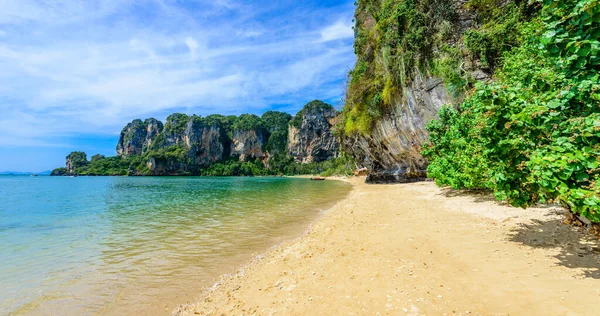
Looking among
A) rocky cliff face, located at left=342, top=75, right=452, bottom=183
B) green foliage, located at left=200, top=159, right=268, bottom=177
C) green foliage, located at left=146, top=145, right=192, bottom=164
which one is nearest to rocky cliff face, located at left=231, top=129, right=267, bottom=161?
green foliage, located at left=200, top=159, right=268, bottom=177

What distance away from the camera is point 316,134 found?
477ft

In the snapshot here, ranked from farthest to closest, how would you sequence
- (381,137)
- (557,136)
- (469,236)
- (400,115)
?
(381,137) < (400,115) < (469,236) < (557,136)

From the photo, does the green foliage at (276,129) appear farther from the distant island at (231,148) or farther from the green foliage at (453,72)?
the green foliage at (453,72)

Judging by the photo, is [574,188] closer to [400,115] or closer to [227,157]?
[400,115]

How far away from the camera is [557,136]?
14.8ft

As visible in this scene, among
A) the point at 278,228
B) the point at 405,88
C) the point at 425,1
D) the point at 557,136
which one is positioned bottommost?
the point at 278,228

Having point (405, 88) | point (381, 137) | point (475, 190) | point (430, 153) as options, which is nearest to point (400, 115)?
point (405, 88)

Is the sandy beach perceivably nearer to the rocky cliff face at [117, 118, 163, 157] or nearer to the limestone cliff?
the limestone cliff

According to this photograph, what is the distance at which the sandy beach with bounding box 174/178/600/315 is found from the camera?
3902mm

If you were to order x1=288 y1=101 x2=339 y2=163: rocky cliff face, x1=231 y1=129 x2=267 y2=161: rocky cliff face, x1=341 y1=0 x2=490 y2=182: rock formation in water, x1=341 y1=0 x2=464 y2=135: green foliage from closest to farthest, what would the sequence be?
x1=341 y1=0 x2=490 y2=182: rock formation in water → x1=341 y1=0 x2=464 y2=135: green foliage → x1=288 y1=101 x2=339 y2=163: rocky cliff face → x1=231 y1=129 x2=267 y2=161: rocky cliff face

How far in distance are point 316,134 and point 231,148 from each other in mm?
57232

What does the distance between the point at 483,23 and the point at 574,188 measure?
21.3m

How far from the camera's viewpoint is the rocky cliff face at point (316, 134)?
14450 centimetres

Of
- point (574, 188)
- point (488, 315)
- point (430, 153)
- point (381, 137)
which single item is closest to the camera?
point (488, 315)
